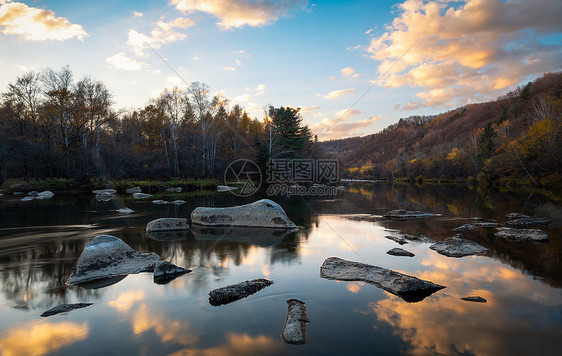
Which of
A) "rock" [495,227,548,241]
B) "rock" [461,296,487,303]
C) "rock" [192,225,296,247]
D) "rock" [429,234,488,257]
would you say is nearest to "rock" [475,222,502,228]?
"rock" [495,227,548,241]

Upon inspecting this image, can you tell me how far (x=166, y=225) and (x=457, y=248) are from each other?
10876 millimetres

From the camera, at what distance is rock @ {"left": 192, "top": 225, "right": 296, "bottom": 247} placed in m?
10.9

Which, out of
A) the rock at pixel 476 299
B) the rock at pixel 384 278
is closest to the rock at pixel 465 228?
the rock at pixel 384 278

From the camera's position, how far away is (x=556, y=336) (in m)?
4.40

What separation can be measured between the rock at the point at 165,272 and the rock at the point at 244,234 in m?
3.56

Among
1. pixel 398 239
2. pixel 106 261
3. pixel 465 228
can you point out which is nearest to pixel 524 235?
pixel 465 228

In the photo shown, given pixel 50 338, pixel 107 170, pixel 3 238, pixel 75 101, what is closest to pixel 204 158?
pixel 107 170

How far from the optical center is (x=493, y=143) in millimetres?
57594

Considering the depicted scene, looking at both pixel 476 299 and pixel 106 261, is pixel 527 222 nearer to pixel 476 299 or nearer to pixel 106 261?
pixel 476 299

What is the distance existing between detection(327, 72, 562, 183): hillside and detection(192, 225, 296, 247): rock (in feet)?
124

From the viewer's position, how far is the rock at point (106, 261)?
22.5ft

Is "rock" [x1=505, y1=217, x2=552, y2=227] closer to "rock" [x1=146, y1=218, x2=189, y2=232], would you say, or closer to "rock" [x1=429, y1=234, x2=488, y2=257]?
"rock" [x1=429, y1=234, x2=488, y2=257]

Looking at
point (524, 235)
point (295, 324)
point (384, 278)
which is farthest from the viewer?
point (524, 235)

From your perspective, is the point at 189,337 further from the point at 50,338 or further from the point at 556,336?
the point at 556,336
